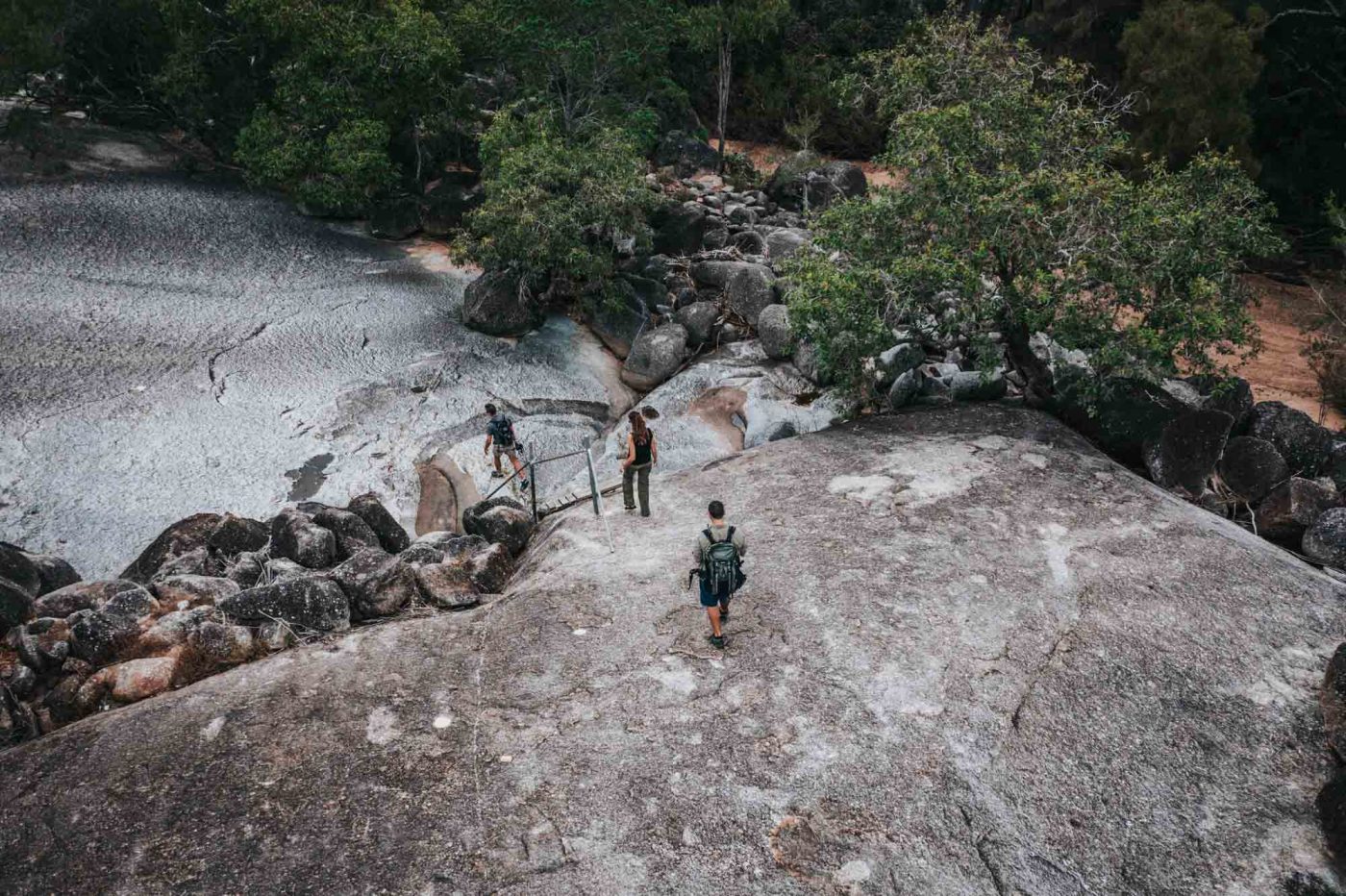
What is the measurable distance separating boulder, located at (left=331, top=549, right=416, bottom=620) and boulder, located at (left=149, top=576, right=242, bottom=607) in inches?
46.2

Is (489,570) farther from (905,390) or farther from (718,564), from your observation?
(905,390)

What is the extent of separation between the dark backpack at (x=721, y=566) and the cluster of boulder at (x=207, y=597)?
9.18ft

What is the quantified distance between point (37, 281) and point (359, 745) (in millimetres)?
15249

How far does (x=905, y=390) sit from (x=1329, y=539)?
5117 mm

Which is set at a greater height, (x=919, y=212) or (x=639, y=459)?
(x=919, y=212)


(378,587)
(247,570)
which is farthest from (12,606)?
(378,587)

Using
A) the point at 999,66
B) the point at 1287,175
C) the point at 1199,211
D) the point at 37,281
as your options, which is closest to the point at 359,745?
the point at 1199,211

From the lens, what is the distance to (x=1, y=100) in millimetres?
23812

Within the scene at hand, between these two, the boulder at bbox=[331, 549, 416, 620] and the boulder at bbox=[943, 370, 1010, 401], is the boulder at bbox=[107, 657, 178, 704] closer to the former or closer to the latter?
the boulder at bbox=[331, 549, 416, 620]

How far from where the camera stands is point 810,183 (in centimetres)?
2200

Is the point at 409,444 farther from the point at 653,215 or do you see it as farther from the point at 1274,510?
the point at 1274,510

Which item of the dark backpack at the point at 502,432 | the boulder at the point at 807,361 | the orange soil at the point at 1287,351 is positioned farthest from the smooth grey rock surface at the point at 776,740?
the orange soil at the point at 1287,351

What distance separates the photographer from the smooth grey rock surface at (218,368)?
39.4 ft

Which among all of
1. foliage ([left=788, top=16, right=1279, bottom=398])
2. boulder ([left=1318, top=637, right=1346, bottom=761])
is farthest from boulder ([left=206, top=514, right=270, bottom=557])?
boulder ([left=1318, top=637, right=1346, bottom=761])
